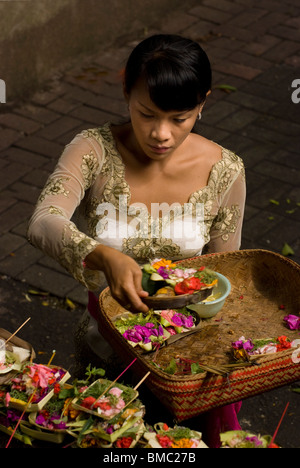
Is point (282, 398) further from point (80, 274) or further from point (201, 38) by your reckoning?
point (201, 38)

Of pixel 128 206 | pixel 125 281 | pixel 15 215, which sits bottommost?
pixel 15 215

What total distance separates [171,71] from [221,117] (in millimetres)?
4086

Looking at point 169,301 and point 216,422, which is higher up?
point 169,301

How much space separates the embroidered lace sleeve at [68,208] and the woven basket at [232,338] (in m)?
0.26

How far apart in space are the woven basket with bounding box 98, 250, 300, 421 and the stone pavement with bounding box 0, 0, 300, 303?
2.15 meters

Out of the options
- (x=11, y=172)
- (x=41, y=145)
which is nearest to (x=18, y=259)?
(x=11, y=172)

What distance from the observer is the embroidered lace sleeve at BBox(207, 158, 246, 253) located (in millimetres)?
3309

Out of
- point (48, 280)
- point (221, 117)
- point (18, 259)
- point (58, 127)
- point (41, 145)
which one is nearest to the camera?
point (48, 280)

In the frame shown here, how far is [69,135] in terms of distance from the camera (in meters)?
6.51

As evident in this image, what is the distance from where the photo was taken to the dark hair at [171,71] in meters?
2.82

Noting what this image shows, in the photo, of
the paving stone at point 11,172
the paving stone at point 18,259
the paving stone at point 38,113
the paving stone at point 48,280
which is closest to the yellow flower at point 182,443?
the paving stone at point 48,280

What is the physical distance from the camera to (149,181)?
3260 mm

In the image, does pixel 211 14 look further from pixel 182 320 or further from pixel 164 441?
pixel 164 441

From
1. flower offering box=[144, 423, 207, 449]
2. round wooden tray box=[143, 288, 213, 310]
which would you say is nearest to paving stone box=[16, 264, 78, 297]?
round wooden tray box=[143, 288, 213, 310]
